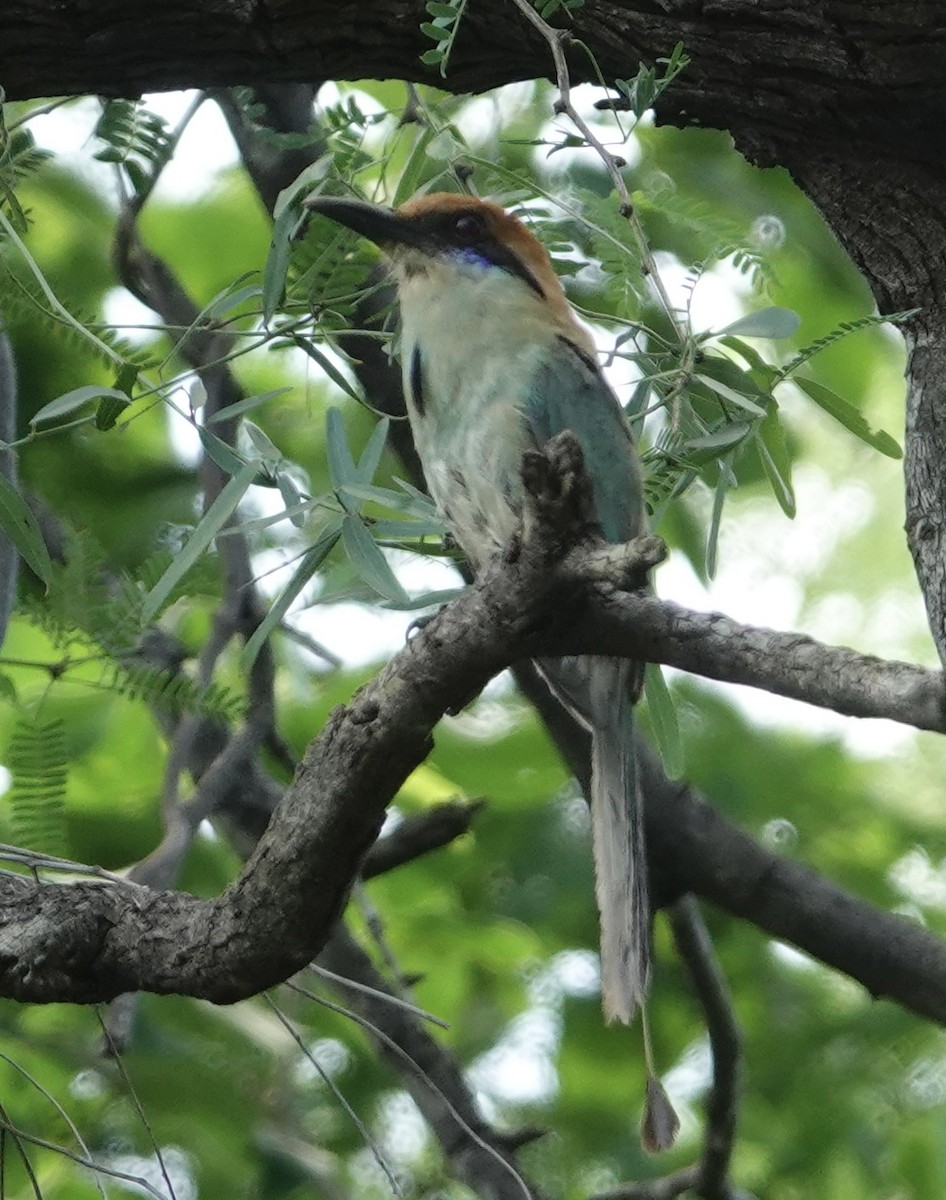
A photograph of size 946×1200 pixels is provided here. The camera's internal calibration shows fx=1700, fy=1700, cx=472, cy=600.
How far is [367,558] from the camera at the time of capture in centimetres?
213

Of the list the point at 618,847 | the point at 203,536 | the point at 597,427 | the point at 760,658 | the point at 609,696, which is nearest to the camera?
the point at 760,658

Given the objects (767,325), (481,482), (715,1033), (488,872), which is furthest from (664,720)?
(488,872)

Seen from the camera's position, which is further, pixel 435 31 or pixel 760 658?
pixel 435 31

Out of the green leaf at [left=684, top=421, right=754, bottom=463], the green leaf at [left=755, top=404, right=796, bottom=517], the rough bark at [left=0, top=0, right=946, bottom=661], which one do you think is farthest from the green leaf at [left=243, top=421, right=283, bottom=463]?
the rough bark at [left=0, top=0, right=946, bottom=661]

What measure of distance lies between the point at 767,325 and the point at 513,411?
55 centimetres

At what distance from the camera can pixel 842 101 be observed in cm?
245

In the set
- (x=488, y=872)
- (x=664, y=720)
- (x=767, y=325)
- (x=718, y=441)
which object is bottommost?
(x=488, y=872)

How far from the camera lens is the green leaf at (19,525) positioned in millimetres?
2119

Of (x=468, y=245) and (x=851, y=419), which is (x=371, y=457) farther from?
(x=468, y=245)

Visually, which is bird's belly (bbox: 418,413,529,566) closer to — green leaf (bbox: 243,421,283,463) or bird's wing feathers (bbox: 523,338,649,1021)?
bird's wing feathers (bbox: 523,338,649,1021)

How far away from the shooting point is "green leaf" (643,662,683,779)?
8.22 ft

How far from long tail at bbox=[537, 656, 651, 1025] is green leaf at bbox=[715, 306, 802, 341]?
66 centimetres

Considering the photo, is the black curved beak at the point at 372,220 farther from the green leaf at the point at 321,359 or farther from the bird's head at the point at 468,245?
the green leaf at the point at 321,359

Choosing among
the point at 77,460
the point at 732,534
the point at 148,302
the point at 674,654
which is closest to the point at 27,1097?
the point at 77,460
